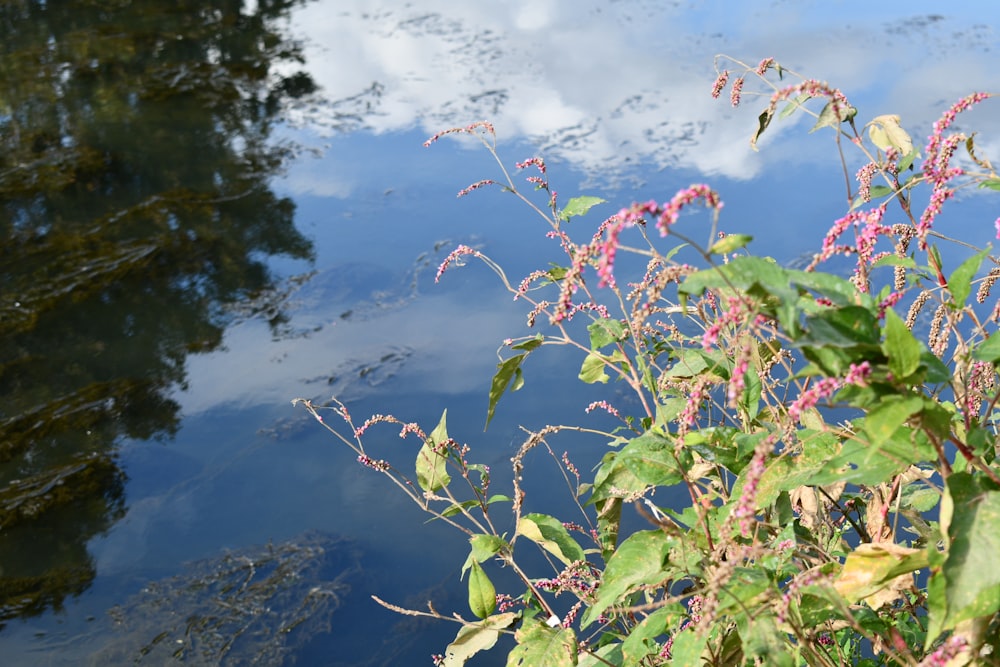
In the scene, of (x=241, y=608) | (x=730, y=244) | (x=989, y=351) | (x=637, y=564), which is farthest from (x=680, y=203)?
(x=241, y=608)

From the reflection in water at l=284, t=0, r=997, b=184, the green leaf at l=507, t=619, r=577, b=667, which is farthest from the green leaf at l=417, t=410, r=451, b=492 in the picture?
the reflection in water at l=284, t=0, r=997, b=184

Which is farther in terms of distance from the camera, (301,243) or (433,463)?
(301,243)

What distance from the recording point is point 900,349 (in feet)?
2.43

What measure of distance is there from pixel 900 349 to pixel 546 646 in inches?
27.9

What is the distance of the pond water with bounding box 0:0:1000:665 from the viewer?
8.77 feet

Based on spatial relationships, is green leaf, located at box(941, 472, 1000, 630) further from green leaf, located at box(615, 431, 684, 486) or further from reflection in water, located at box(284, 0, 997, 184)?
reflection in water, located at box(284, 0, 997, 184)

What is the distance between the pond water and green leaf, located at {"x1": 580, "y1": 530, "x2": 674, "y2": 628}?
149cm

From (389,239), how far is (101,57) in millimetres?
3301

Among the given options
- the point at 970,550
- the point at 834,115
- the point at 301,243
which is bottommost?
the point at 301,243

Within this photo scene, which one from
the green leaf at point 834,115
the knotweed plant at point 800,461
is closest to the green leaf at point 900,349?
the knotweed plant at point 800,461

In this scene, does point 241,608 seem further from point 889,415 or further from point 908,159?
point 889,415

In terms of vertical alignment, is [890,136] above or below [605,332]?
above

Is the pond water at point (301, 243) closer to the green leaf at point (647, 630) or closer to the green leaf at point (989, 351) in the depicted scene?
Result: the green leaf at point (647, 630)

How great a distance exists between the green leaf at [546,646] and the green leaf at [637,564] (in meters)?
0.19
